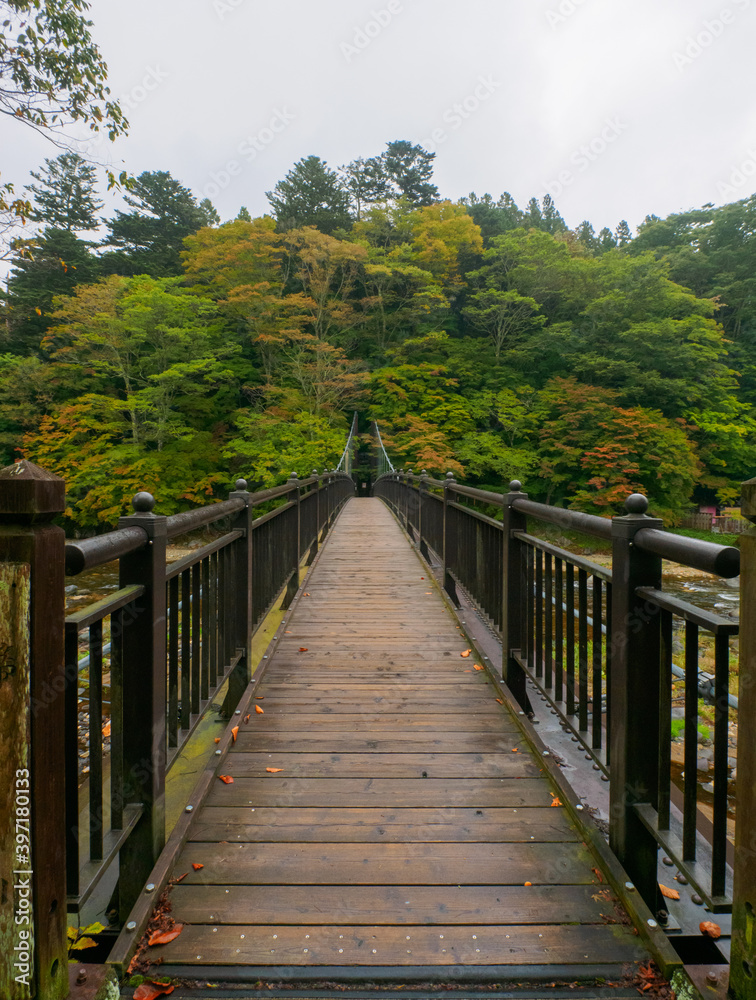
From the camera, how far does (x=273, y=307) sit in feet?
Answer: 63.0

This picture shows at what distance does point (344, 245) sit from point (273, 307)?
3.84 m

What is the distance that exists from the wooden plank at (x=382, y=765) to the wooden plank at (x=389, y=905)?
56 centimetres

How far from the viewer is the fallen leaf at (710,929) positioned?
54.1 inches

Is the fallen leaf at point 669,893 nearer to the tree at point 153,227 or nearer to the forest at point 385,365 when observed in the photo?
the forest at point 385,365

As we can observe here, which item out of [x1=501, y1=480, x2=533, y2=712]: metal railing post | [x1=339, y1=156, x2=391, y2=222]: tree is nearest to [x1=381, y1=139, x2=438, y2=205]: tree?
[x1=339, y1=156, x2=391, y2=222]: tree

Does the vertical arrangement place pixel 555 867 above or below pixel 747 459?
below

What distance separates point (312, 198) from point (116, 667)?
1242 inches

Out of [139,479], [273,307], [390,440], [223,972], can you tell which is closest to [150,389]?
[139,479]

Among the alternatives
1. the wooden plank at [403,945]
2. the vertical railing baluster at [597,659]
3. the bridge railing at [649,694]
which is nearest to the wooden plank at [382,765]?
the bridge railing at [649,694]

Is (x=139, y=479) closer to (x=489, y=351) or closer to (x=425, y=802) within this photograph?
(x=489, y=351)

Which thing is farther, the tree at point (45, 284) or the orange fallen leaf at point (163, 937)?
the tree at point (45, 284)

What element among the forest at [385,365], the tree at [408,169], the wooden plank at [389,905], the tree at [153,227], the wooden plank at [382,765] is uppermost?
the tree at [408,169]

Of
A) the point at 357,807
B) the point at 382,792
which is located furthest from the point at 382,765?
the point at 357,807

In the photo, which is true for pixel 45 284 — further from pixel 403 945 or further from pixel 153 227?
pixel 403 945
